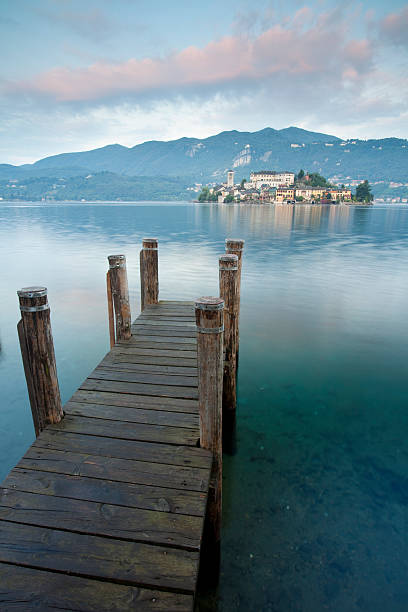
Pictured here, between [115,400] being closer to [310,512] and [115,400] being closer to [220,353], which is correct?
[220,353]

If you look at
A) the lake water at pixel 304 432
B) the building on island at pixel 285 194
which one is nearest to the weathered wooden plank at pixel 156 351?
the lake water at pixel 304 432

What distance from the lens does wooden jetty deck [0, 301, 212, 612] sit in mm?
2424

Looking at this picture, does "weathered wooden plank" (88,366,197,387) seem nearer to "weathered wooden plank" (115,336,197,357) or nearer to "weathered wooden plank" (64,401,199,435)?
"weathered wooden plank" (64,401,199,435)

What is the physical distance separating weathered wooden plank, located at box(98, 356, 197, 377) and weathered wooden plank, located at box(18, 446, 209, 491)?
1974mm

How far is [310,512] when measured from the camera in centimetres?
470

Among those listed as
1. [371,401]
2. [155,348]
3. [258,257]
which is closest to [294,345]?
[371,401]

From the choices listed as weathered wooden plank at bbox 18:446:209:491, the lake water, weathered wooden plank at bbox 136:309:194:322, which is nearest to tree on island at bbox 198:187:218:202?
the lake water

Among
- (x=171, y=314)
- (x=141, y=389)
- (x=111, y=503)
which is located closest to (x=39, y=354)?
(x=141, y=389)

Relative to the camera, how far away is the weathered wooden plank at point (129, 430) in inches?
156

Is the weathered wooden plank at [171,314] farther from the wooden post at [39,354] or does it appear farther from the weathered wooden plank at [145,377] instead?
the wooden post at [39,354]

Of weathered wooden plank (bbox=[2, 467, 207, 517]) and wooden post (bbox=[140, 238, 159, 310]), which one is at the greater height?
wooden post (bbox=[140, 238, 159, 310])

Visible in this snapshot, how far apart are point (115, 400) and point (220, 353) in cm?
201

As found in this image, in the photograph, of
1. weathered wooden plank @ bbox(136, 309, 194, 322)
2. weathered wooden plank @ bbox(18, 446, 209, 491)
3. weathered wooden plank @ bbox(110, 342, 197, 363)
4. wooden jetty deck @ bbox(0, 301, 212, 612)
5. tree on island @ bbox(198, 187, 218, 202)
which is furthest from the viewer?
tree on island @ bbox(198, 187, 218, 202)

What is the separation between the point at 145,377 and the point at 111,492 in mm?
2254
